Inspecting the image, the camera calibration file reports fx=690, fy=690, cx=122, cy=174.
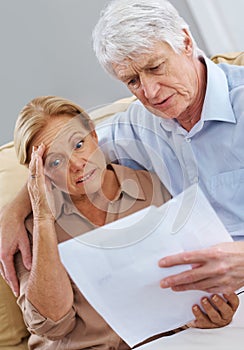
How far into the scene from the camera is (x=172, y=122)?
1.37 m

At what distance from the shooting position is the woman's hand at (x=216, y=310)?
1189 mm

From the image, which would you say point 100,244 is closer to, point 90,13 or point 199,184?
point 199,184

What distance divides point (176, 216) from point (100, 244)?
0.14 meters

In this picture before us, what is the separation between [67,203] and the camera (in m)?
1.26

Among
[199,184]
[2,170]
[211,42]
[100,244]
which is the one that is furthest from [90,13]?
[100,244]

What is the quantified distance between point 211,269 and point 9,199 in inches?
21.4

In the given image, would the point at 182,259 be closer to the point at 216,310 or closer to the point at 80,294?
the point at 216,310

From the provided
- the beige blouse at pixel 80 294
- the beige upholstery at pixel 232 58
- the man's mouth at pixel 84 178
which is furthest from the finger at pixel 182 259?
the beige upholstery at pixel 232 58

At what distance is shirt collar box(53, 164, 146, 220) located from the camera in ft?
4.05

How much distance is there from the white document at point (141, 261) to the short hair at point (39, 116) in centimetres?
21

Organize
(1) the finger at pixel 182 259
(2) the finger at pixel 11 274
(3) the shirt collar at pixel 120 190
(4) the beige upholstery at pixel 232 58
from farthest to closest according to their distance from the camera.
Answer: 1. (4) the beige upholstery at pixel 232 58
2. (2) the finger at pixel 11 274
3. (3) the shirt collar at pixel 120 190
4. (1) the finger at pixel 182 259

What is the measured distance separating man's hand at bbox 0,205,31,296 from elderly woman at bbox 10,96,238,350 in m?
0.03

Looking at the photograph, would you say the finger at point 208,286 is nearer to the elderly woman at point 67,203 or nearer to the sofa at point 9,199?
the elderly woman at point 67,203

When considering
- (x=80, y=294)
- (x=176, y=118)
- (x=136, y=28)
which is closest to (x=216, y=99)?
(x=176, y=118)
